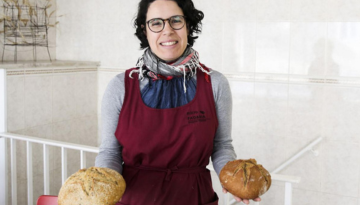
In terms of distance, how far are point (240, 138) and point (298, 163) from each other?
467 millimetres

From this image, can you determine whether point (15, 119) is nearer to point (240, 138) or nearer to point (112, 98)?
point (240, 138)

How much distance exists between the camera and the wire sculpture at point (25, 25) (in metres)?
3.21

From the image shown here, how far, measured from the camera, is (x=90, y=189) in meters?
1.04

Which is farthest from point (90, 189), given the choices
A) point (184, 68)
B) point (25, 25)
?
point (25, 25)

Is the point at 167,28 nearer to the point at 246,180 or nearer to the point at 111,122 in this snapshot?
the point at 111,122

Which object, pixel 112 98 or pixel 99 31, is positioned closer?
pixel 112 98

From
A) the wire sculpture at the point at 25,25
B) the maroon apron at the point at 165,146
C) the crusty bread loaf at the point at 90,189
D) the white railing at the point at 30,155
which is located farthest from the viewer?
the wire sculpture at the point at 25,25

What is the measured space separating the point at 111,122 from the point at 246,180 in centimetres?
46

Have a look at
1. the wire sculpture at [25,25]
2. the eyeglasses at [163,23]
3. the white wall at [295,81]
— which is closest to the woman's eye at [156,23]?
the eyeglasses at [163,23]

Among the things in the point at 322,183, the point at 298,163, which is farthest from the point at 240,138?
the point at 322,183

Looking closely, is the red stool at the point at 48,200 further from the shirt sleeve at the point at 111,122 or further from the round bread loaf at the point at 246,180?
the round bread loaf at the point at 246,180

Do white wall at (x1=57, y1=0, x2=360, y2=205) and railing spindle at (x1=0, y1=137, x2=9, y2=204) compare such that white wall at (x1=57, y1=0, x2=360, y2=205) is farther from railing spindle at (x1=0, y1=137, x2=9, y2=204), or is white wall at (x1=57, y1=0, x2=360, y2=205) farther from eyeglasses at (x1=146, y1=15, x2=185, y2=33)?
eyeglasses at (x1=146, y1=15, x2=185, y2=33)

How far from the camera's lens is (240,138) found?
123 inches

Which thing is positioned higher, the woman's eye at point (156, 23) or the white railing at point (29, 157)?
the woman's eye at point (156, 23)
